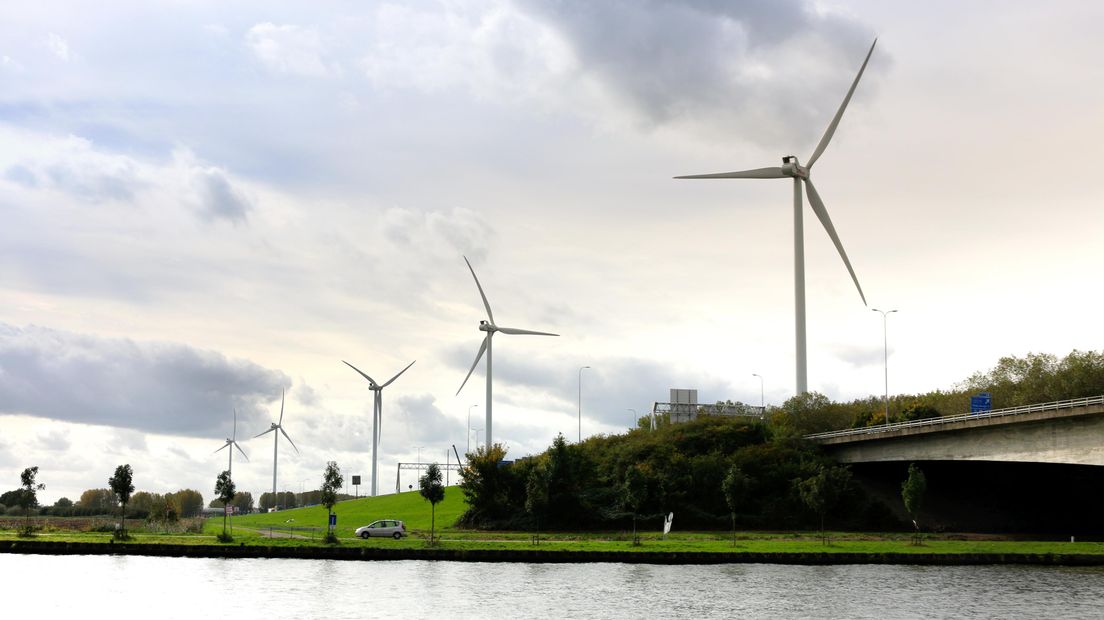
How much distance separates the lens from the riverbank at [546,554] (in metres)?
74.5

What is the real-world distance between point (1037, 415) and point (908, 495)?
14.1 meters

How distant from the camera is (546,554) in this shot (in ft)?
247

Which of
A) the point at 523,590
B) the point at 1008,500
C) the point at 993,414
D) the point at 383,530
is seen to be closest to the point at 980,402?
the point at 1008,500

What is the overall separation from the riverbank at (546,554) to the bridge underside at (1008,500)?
31101 millimetres

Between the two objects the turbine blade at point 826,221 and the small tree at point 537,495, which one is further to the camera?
the turbine blade at point 826,221

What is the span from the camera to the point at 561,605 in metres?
50.1

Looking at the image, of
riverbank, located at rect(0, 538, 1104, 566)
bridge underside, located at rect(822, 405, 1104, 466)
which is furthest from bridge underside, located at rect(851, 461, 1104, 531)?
riverbank, located at rect(0, 538, 1104, 566)

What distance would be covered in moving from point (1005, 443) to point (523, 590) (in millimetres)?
52602

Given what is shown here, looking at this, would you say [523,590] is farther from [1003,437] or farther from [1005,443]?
[1003,437]

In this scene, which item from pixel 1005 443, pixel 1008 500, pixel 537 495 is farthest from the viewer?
pixel 1008 500

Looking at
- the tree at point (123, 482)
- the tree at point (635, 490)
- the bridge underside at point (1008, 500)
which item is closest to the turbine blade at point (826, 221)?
the bridge underside at point (1008, 500)

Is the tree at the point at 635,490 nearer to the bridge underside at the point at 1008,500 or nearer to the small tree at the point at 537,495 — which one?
the small tree at the point at 537,495

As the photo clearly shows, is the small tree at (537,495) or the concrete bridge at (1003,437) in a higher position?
the concrete bridge at (1003,437)

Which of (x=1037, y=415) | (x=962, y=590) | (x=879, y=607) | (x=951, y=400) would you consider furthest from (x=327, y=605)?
(x=951, y=400)
